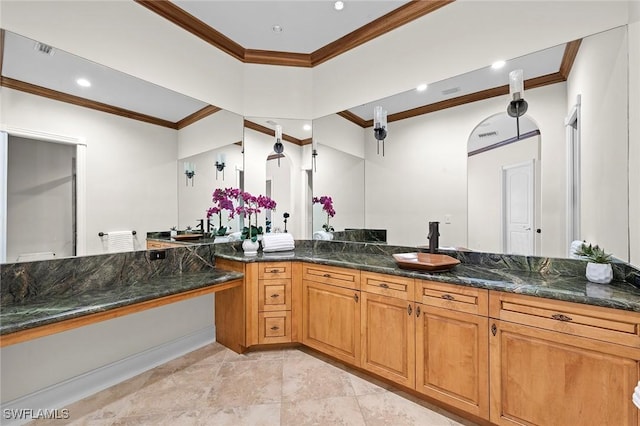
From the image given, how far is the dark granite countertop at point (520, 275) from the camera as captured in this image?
137 centimetres

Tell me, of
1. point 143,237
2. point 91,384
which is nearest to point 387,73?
point 143,237

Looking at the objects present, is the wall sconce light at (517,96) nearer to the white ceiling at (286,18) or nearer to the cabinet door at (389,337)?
the white ceiling at (286,18)

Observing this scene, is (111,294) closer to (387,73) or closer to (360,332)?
(360,332)

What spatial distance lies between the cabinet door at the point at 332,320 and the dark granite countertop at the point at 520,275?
0.84 ft

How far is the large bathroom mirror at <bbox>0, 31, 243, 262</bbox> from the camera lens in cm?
175

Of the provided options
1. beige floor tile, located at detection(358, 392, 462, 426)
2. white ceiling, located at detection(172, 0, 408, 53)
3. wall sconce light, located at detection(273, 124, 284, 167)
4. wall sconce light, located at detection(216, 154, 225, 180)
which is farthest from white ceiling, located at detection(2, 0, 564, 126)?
beige floor tile, located at detection(358, 392, 462, 426)

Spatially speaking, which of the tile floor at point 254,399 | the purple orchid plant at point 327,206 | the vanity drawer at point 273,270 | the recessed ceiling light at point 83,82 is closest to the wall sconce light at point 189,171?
the recessed ceiling light at point 83,82

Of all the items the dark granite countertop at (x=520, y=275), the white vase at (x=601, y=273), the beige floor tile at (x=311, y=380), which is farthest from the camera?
→ the beige floor tile at (x=311, y=380)

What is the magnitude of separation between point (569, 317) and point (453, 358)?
2.18ft

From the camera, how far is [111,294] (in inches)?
75.5

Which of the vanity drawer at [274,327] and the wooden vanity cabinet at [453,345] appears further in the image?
the vanity drawer at [274,327]

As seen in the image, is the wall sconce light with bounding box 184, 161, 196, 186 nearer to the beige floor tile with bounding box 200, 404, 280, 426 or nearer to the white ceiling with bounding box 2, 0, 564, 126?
the white ceiling with bounding box 2, 0, 564, 126

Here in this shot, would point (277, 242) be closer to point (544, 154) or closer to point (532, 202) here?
point (532, 202)

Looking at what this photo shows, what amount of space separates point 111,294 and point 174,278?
0.50 m
